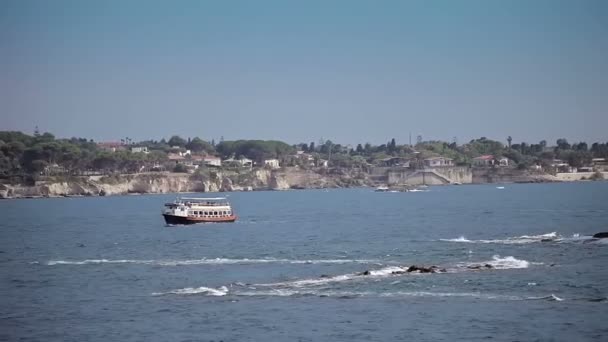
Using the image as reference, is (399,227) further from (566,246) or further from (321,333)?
(321,333)

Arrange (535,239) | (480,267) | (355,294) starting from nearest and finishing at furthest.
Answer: (355,294) → (480,267) → (535,239)

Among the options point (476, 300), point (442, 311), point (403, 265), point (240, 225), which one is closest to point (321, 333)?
point (442, 311)

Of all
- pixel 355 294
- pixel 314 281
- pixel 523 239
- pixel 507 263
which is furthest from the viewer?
pixel 523 239

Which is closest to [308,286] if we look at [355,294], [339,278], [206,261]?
[339,278]

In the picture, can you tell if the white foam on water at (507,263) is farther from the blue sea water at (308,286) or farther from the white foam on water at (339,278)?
the white foam on water at (339,278)

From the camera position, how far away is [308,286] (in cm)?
5256

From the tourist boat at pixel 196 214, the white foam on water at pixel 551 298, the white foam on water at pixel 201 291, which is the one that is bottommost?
the white foam on water at pixel 201 291

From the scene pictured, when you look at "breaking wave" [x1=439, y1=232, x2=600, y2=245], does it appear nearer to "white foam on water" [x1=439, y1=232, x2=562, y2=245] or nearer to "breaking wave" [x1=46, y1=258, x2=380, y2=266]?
"white foam on water" [x1=439, y1=232, x2=562, y2=245]

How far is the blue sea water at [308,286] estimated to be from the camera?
133 feet

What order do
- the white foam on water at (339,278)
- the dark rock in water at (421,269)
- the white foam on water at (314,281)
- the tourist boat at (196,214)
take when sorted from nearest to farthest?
the white foam on water at (314,281)
the white foam on water at (339,278)
the dark rock in water at (421,269)
the tourist boat at (196,214)

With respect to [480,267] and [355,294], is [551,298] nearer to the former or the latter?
[355,294]

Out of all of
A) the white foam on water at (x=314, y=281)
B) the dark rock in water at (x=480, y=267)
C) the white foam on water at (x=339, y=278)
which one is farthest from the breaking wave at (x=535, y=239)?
the white foam on water at (x=314, y=281)

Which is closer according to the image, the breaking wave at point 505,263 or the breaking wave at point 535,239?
the breaking wave at point 505,263

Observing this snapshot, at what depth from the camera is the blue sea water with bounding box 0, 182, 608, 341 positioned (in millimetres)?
40500
